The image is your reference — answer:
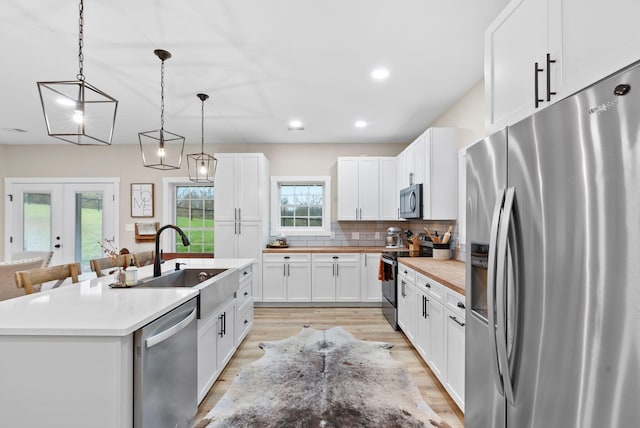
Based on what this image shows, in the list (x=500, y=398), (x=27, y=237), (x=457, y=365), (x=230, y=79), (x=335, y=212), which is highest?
(x=230, y=79)

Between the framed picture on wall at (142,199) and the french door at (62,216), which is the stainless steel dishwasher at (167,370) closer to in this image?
the framed picture on wall at (142,199)

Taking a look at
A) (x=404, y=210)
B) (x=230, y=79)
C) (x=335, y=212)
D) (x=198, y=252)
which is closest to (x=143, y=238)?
(x=198, y=252)

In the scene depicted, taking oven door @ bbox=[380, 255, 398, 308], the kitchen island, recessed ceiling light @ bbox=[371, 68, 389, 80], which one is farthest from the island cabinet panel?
oven door @ bbox=[380, 255, 398, 308]

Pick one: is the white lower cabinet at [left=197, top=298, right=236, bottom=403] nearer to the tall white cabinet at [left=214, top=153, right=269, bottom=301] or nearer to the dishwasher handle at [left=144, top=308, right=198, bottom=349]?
the dishwasher handle at [left=144, top=308, right=198, bottom=349]

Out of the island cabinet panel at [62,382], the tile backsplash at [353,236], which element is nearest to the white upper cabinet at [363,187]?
the tile backsplash at [353,236]

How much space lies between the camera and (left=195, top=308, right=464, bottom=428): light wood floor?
227cm

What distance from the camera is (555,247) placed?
37.4 inches

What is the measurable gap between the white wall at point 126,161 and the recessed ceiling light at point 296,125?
81cm

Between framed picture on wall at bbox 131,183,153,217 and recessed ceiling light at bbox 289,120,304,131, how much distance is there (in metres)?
2.87

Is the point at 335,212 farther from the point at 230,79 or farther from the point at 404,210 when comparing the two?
the point at 230,79

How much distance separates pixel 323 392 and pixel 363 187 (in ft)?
10.7

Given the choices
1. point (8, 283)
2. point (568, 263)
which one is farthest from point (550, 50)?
point (8, 283)

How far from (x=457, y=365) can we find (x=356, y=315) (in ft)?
7.74

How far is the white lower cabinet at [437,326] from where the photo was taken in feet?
6.68
